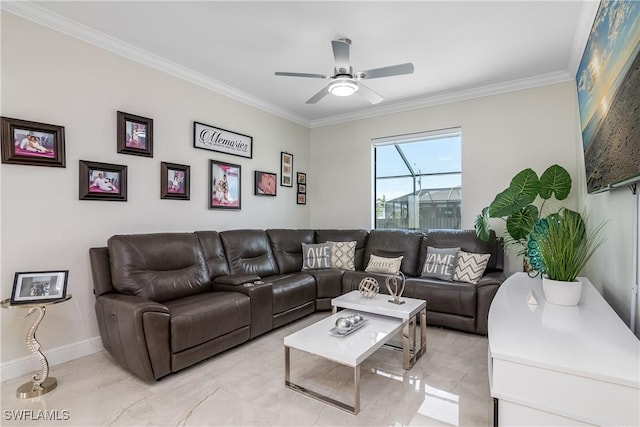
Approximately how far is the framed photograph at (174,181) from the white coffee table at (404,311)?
212cm

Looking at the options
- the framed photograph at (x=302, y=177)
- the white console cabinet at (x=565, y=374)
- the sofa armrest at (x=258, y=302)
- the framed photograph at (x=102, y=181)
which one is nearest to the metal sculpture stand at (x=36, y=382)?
the framed photograph at (x=102, y=181)

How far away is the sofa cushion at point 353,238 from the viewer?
4.50 meters

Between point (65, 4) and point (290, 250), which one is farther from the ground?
point (65, 4)

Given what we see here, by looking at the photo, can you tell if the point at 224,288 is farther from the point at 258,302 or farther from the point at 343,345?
the point at 343,345

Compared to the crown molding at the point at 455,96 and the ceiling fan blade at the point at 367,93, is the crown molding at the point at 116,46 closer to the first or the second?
the crown molding at the point at 455,96

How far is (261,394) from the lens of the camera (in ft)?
7.04

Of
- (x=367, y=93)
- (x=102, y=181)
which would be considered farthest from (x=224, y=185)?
(x=367, y=93)

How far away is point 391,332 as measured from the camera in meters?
2.32

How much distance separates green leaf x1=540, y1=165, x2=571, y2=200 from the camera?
335 cm

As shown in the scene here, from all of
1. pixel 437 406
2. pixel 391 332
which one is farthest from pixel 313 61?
pixel 437 406

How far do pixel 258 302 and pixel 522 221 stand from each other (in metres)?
2.89

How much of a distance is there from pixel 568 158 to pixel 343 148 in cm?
303

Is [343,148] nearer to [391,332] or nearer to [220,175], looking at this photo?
[220,175]

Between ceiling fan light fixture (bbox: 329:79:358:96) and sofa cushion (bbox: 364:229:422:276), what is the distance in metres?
2.18
